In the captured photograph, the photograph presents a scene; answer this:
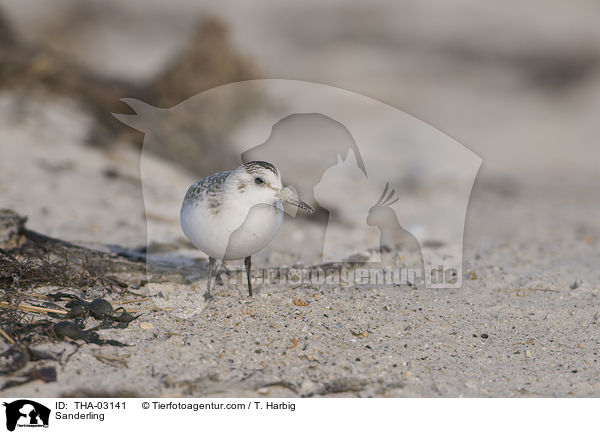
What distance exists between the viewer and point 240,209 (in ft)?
12.3

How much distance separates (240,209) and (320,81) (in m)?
12.0

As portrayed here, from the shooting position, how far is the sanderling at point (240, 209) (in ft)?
12.4

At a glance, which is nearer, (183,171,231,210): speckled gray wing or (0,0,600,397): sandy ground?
(0,0,600,397): sandy ground

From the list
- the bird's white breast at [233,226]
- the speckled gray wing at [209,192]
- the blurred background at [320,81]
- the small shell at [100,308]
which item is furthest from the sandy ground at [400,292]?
the speckled gray wing at [209,192]

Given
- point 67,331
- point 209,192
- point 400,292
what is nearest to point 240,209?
point 209,192

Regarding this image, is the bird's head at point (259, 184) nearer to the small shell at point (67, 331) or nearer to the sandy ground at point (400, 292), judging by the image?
the sandy ground at point (400, 292)

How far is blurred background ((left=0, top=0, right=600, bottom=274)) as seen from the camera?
6.94 m

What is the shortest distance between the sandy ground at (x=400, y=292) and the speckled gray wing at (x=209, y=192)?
2.39 ft

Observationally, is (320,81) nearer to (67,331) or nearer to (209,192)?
(209,192)

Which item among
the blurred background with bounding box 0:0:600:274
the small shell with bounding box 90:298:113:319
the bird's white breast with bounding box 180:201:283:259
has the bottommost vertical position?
the small shell with bounding box 90:298:113:319

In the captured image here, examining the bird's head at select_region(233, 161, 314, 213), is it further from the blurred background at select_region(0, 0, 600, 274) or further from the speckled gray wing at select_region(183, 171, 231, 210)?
the blurred background at select_region(0, 0, 600, 274)
